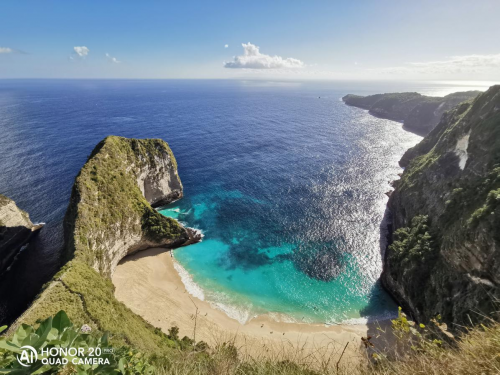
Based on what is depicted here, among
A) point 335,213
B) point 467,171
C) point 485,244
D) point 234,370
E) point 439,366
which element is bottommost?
point 335,213

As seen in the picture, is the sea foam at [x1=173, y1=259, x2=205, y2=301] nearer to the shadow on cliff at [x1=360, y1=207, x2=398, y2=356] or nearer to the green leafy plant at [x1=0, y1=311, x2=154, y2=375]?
the shadow on cliff at [x1=360, y1=207, x2=398, y2=356]

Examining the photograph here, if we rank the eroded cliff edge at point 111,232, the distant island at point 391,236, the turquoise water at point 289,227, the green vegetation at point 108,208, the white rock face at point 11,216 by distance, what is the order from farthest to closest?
the white rock face at point 11,216, the turquoise water at point 289,227, the green vegetation at point 108,208, the distant island at point 391,236, the eroded cliff edge at point 111,232

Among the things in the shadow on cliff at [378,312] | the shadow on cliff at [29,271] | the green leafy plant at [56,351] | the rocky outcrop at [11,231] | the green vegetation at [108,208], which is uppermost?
the green leafy plant at [56,351]

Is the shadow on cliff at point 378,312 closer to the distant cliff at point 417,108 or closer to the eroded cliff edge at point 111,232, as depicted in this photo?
the eroded cliff edge at point 111,232

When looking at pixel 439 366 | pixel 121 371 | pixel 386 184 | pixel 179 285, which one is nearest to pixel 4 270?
pixel 179 285

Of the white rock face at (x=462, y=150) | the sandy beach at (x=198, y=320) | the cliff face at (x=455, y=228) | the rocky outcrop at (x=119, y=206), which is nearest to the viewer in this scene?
the cliff face at (x=455, y=228)

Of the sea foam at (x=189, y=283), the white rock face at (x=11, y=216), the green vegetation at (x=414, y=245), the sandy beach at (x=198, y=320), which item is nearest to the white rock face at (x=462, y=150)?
the green vegetation at (x=414, y=245)

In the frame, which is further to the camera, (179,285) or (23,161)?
(23,161)

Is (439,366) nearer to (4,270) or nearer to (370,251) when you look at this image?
(370,251)
